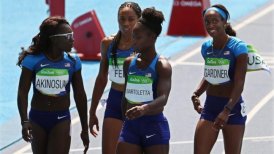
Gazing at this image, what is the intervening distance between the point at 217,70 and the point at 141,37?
141 cm

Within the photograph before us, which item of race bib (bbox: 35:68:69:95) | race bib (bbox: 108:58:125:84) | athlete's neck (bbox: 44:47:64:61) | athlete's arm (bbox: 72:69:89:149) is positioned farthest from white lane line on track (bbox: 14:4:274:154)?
athlete's neck (bbox: 44:47:64:61)

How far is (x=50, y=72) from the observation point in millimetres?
8938

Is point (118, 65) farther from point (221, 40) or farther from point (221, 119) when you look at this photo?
point (221, 119)

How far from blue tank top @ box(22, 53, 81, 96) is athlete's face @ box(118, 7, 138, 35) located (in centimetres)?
88

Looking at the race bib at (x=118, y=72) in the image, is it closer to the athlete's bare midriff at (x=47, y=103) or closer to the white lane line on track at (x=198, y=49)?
the athlete's bare midriff at (x=47, y=103)

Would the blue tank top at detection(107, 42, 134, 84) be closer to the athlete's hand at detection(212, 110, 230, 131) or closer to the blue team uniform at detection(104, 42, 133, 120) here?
the blue team uniform at detection(104, 42, 133, 120)

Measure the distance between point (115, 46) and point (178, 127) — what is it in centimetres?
388

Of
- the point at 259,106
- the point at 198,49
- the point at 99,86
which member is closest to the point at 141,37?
the point at 99,86

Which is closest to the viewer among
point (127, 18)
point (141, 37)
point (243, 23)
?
point (141, 37)

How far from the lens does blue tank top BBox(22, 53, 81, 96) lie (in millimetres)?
8930

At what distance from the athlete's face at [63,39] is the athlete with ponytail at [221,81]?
1.50 meters

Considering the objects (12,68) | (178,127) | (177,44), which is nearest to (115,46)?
(178,127)

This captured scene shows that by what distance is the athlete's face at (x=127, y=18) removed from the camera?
9.60m

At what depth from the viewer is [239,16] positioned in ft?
73.5
